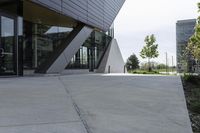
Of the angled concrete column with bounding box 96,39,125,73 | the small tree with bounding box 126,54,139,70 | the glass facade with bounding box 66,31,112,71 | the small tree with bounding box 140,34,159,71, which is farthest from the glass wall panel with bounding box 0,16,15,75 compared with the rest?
the small tree with bounding box 126,54,139,70

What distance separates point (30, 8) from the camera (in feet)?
62.1

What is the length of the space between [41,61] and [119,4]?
2161 centimetres

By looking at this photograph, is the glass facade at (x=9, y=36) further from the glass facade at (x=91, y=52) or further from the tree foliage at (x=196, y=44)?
the tree foliage at (x=196, y=44)

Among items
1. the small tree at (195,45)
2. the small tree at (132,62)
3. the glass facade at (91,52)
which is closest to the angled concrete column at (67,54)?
the glass facade at (91,52)

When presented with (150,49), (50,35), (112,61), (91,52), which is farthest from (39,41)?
(150,49)

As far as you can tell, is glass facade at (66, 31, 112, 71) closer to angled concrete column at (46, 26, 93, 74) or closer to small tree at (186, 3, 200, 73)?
angled concrete column at (46, 26, 93, 74)

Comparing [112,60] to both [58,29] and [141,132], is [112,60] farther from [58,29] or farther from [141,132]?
[141,132]

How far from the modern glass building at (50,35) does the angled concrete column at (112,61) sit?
36 centimetres

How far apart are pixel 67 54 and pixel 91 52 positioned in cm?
907

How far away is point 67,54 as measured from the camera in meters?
21.3

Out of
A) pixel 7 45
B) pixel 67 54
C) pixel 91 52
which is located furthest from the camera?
pixel 91 52

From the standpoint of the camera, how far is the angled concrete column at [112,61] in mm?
33322

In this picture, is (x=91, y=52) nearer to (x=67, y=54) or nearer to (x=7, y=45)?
(x=67, y=54)

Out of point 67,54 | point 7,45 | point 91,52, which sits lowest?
point 67,54
